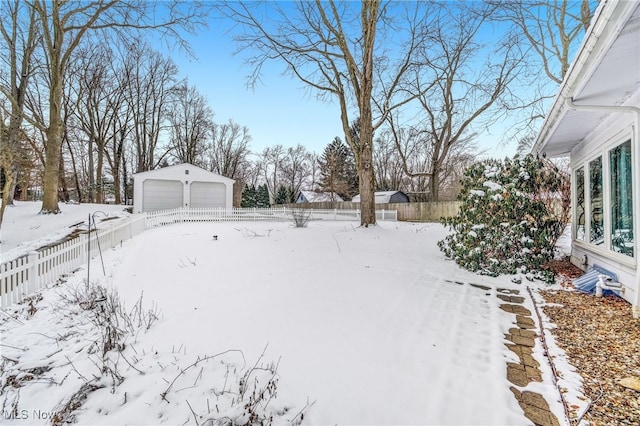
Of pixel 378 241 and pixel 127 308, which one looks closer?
pixel 127 308

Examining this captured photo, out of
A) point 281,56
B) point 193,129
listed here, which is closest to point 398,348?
point 281,56

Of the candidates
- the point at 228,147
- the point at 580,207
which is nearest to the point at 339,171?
the point at 228,147

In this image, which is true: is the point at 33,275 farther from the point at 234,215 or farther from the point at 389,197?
the point at 389,197

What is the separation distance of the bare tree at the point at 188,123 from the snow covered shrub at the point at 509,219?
26.2m

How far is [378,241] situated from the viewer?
25.9ft

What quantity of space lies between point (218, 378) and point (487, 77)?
16513mm

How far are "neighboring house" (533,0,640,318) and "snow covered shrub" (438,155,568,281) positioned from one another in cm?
50

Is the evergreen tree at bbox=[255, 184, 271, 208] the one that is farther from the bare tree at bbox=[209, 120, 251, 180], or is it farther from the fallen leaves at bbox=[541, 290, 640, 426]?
the fallen leaves at bbox=[541, 290, 640, 426]

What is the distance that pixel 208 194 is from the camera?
17.9 metres

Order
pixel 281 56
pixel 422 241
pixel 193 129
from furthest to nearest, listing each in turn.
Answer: pixel 193 129, pixel 281 56, pixel 422 241

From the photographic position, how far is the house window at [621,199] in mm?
3523

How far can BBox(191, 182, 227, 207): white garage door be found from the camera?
1752 cm

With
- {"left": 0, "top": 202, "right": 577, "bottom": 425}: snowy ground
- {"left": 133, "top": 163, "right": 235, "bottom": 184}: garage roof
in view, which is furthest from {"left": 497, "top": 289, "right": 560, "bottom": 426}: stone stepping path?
{"left": 133, "top": 163, "right": 235, "bottom": 184}: garage roof

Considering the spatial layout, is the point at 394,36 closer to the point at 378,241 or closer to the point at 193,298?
the point at 378,241
